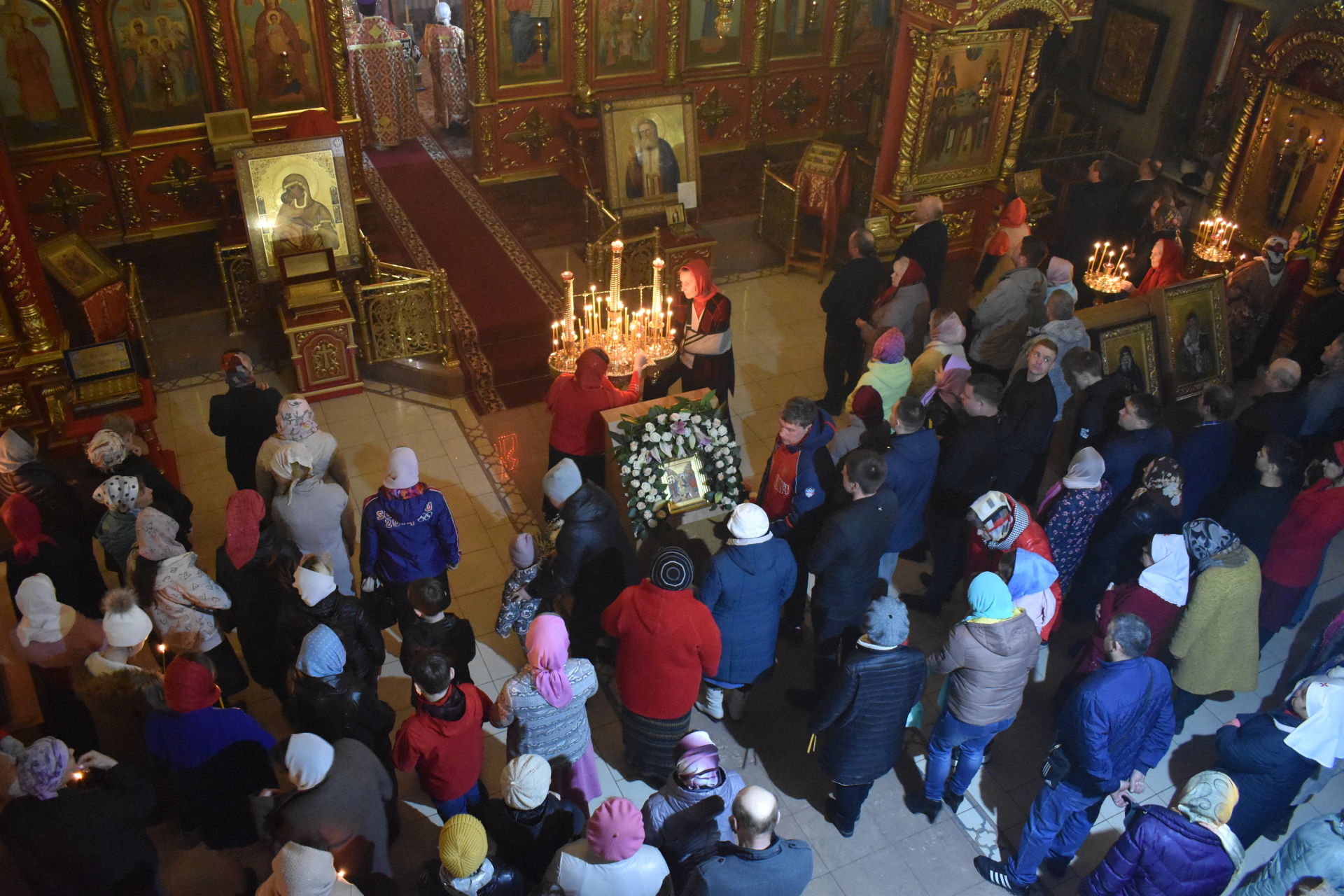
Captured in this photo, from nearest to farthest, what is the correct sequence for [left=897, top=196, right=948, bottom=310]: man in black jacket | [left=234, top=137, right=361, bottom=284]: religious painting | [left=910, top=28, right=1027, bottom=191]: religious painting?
1. [left=897, top=196, right=948, bottom=310]: man in black jacket
2. [left=234, top=137, right=361, bottom=284]: religious painting
3. [left=910, top=28, right=1027, bottom=191]: religious painting

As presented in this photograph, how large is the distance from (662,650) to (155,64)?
29.1 ft

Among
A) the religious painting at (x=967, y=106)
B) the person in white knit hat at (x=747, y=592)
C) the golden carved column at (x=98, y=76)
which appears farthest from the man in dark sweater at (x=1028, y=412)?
the golden carved column at (x=98, y=76)

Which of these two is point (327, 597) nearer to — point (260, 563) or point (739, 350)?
point (260, 563)

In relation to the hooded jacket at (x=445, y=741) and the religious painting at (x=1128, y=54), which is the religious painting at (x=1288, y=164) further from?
the hooded jacket at (x=445, y=741)

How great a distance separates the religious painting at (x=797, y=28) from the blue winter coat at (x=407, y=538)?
395 inches

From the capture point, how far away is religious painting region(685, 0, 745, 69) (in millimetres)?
12938

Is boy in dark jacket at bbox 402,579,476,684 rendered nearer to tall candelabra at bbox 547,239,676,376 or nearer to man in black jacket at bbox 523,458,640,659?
man in black jacket at bbox 523,458,640,659

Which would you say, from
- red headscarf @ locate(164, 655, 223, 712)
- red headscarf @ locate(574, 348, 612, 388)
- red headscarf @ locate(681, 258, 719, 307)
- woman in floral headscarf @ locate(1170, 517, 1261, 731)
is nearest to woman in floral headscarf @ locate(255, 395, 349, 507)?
red headscarf @ locate(164, 655, 223, 712)

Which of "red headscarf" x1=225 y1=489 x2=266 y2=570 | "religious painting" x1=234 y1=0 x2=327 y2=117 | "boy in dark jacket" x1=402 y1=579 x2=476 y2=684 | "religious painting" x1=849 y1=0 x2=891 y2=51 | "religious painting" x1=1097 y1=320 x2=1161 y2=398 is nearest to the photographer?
"boy in dark jacket" x1=402 y1=579 x2=476 y2=684

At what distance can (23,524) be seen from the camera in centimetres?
529

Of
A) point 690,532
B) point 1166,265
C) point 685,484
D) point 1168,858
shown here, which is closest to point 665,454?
point 685,484

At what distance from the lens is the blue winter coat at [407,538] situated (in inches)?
217

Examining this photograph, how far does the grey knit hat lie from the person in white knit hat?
683mm

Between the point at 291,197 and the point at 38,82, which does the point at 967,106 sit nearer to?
the point at 291,197
